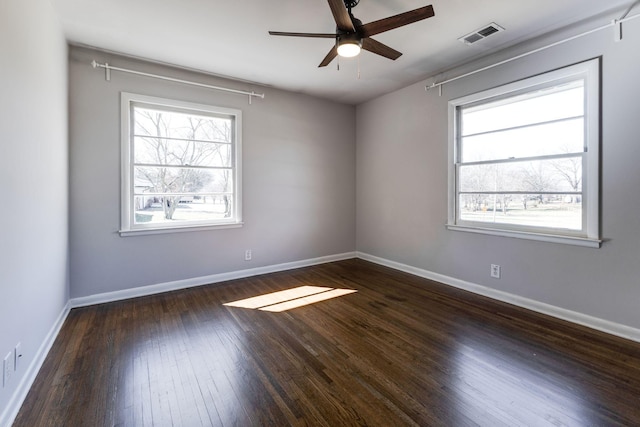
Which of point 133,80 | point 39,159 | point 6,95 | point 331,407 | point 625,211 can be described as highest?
point 133,80

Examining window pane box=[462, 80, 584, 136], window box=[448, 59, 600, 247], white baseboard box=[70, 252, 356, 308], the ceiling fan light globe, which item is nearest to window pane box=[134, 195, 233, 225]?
white baseboard box=[70, 252, 356, 308]

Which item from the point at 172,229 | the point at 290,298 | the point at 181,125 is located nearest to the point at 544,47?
the point at 290,298

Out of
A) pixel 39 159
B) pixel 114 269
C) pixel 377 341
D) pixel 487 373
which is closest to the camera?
pixel 487 373

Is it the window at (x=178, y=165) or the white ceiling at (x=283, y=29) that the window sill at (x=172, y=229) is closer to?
the window at (x=178, y=165)

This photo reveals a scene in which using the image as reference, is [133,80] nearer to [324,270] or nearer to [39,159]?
[39,159]

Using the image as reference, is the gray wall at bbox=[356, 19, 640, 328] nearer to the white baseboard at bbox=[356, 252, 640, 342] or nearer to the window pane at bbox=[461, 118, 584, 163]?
the white baseboard at bbox=[356, 252, 640, 342]

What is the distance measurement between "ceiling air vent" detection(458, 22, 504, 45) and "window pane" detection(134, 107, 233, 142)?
2.98m

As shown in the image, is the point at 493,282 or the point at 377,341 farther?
the point at 493,282

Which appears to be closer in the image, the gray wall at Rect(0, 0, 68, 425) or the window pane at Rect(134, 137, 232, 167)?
the gray wall at Rect(0, 0, 68, 425)

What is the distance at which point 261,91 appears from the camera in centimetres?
418

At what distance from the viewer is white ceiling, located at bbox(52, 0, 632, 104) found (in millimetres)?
2379

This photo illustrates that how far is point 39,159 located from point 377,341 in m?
2.91

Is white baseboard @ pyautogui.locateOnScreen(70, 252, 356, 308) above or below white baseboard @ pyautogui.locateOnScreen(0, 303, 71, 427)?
above

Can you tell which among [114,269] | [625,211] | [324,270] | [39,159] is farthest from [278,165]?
[625,211]
